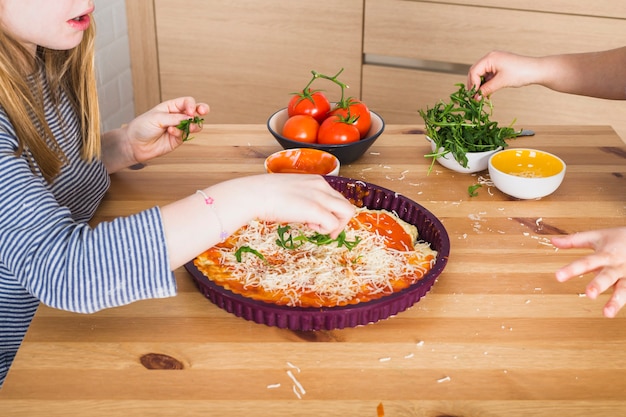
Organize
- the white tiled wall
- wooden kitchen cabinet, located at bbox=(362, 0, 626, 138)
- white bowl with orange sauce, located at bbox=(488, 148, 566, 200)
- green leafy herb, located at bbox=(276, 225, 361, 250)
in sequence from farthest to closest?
the white tiled wall, wooden kitchen cabinet, located at bbox=(362, 0, 626, 138), white bowl with orange sauce, located at bbox=(488, 148, 566, 200), green leafy herb, located at bbox=(276, 225, 361, 250)

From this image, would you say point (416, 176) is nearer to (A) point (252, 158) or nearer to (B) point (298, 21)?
(A) point (252, 158)

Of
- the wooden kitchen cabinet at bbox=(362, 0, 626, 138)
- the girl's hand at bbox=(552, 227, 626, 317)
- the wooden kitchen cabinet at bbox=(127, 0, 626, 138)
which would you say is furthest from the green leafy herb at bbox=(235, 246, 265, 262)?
the wooden kitchen cabinet at bbox=(362, 0, 626, 138)

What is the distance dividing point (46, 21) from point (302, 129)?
0.57 m

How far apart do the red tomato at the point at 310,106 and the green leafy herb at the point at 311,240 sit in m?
0.49

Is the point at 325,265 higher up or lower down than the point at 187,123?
lower down

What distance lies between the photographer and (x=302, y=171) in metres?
1.47

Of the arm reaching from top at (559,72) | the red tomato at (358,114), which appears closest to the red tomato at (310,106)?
the red tomato at (358,114)

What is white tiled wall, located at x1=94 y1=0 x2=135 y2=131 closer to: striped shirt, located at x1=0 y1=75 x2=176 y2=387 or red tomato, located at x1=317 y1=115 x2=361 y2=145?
red tomato, located at x1=317 y1=115 x2=361 y2=145

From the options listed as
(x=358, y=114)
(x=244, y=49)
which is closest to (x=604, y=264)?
(x=358, y=114)

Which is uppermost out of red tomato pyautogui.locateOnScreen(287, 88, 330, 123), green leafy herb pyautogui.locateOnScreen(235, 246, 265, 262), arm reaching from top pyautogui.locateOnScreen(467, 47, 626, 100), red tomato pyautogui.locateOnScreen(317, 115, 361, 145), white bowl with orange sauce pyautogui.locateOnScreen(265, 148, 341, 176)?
arm reaching from top pyautogui.locateOnScreen(467, 47, 626, 100)

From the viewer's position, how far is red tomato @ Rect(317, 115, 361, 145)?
1.54m

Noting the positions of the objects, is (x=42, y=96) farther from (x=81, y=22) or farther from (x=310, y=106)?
(x=310, y=106)

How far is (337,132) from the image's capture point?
1.54 metres

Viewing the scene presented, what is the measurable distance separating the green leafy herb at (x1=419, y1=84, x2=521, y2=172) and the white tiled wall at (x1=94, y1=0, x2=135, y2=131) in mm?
1932
